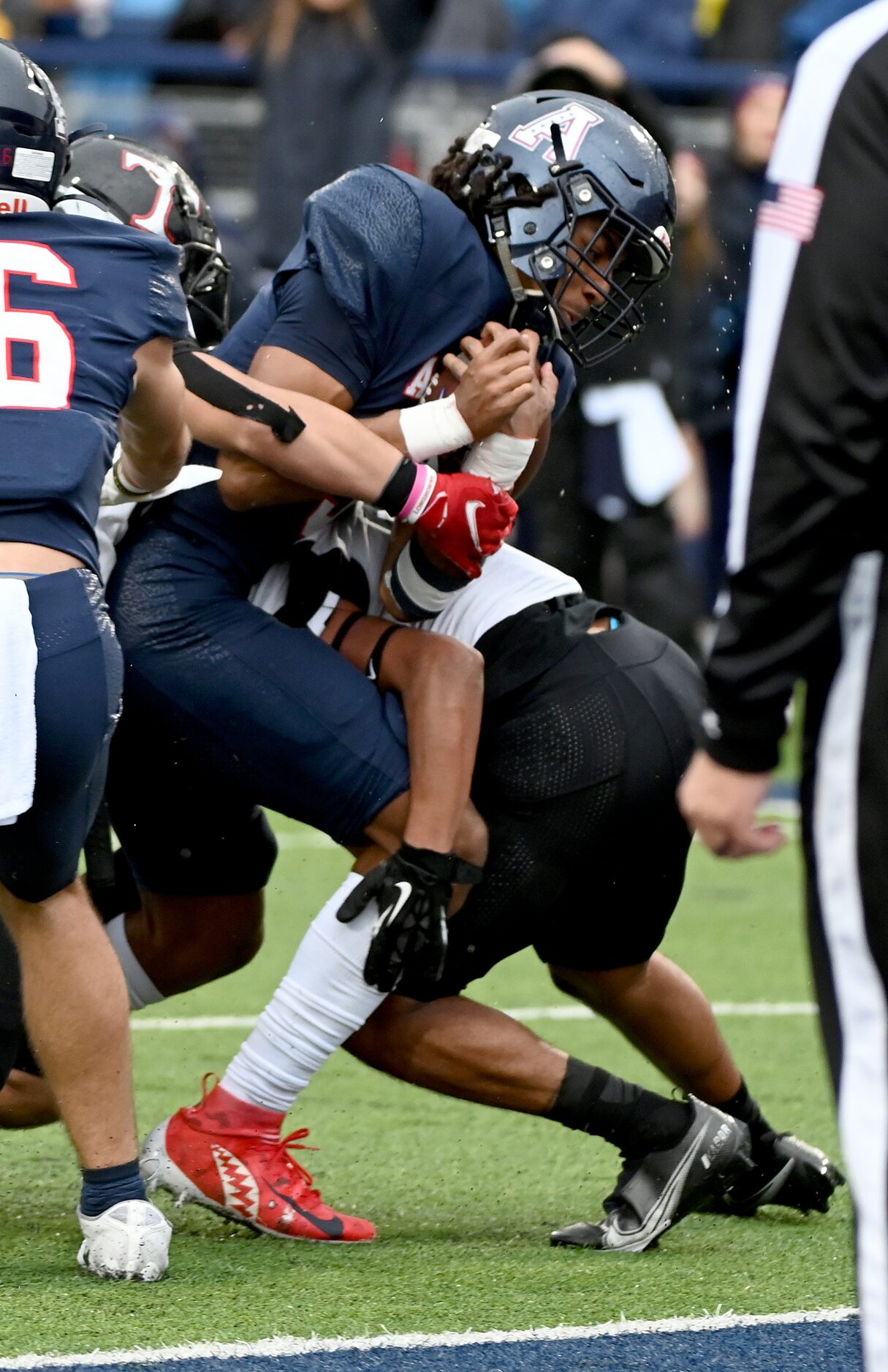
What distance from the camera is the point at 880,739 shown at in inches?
80.6

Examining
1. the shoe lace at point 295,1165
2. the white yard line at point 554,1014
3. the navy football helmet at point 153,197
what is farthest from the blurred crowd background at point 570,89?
the shoe lace at point 295,1165

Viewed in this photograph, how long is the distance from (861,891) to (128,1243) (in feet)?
4.74

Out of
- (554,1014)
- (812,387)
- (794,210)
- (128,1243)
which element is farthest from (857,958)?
(554,1014)

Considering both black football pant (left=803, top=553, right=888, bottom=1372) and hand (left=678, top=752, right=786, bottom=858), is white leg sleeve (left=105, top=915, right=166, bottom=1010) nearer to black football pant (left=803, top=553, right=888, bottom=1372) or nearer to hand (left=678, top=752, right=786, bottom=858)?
hand (left=678, top=752, right=786, bottom=858)

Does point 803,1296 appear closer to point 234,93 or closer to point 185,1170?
point 185,1170

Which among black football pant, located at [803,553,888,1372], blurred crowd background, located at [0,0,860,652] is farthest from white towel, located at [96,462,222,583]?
blurred crowd background, located at [0,0,860,652]

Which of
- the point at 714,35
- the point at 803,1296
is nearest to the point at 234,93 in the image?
the point at 714,35

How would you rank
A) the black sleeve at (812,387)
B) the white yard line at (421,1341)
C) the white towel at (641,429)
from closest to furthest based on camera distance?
the black sleeve at (812,387), the white yard line at (421,1341), the white towel at (641,429)

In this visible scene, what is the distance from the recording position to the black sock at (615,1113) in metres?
3.46

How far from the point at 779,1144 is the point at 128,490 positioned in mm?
1650

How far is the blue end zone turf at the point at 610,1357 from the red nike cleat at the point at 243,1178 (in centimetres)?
58

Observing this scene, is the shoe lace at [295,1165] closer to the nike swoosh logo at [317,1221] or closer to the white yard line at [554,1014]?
the nike swoosh logo at [317,1221]

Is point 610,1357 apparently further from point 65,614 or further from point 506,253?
point 506,253

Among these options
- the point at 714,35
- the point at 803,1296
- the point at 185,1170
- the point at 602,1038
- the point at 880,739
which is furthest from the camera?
the point at 714,35
